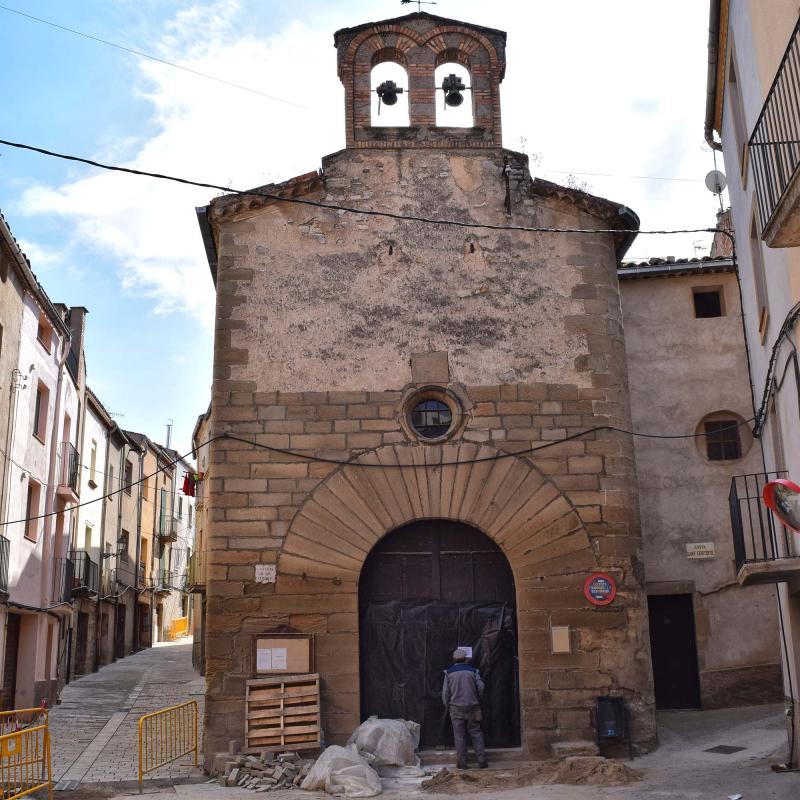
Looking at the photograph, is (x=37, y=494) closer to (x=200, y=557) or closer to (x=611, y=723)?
(x=200, y=557)

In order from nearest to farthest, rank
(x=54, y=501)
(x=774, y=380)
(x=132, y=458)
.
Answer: (x=774, y=380)
(x=54, y=501)
(x=132, y=458)

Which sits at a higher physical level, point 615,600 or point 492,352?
point 492,352

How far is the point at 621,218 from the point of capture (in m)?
13.3

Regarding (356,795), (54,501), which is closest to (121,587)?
(54,501)

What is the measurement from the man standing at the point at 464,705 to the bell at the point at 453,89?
742 cm

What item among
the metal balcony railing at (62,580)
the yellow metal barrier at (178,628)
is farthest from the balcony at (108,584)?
the yellow metal barrier at (178,628)

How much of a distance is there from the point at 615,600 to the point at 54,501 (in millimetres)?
12792

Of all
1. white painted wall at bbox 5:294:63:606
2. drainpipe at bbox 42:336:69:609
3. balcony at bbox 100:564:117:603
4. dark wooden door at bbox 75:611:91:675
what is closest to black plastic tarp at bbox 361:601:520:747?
white painted wall at bbox 5:294:63:606

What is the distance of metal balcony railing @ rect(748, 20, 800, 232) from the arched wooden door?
19.2ft

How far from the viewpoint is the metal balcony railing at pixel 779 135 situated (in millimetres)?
6660

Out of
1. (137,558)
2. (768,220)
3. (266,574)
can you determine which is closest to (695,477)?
(266,574)

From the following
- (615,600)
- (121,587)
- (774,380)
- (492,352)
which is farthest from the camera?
(121,587)

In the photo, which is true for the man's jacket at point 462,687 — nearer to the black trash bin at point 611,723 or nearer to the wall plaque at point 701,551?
Answer: the black trash bin at point 611,723

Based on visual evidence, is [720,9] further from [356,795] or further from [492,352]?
[356,795]
